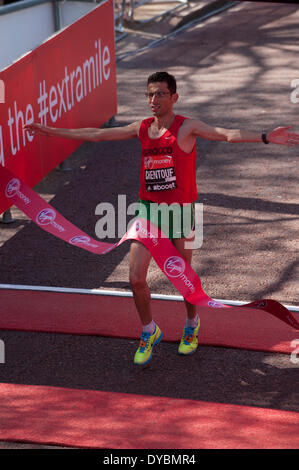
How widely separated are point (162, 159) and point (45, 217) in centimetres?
189

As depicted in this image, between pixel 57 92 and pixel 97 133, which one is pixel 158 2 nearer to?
pixel 57 92

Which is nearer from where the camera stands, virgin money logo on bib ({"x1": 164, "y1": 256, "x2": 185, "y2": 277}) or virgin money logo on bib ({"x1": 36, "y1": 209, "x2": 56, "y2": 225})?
virgin money logo on bib ({"x1": 164, "y1": 256, "x2": 185, "y2": 277})

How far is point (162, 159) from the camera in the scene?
6.20m

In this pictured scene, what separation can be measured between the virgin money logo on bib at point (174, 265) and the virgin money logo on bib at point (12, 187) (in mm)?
2194

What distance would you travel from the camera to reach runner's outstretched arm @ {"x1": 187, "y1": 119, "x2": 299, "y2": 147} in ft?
19.2

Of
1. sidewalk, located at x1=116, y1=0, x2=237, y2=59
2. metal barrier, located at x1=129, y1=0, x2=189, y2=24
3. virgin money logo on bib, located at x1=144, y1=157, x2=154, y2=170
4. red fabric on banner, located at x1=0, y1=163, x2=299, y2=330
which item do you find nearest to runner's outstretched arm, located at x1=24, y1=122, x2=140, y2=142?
virgin money logo on bib, located at x1=144, y1=157, x2=154, y2=170

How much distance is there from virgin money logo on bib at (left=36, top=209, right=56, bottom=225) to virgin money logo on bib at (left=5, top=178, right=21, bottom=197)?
0.43 metres

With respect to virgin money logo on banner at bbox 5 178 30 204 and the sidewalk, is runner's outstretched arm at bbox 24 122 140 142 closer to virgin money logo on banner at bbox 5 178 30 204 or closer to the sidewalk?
virgin money logo on banner at bbox 5 178 30 204

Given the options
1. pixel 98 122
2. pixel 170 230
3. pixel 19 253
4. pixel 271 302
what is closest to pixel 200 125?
pixel 170 230

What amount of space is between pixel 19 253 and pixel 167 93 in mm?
Answer: 3466

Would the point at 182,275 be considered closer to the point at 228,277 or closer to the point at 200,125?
the point at 200,125

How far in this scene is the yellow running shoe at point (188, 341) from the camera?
6555mm

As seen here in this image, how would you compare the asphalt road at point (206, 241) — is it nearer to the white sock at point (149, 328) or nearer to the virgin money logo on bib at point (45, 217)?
the white sock at point (149, 328)
